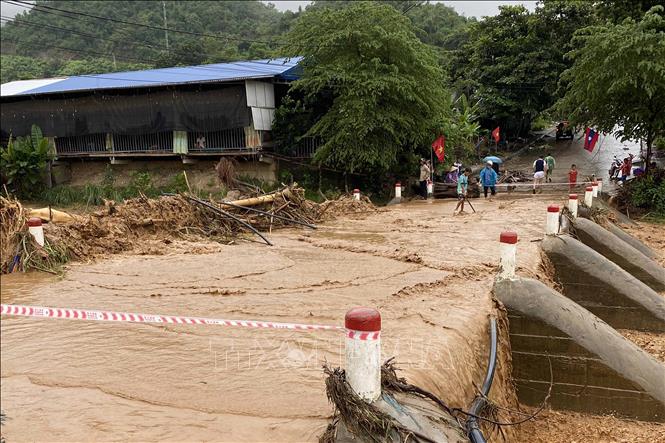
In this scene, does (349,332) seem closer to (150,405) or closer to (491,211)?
(150,405)

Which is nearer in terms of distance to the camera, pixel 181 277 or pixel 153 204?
pixel 181 277

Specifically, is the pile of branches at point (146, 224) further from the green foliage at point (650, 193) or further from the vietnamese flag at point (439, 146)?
the green foliage at point (650, 193)

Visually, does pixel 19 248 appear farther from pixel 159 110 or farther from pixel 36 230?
pixel 159 110

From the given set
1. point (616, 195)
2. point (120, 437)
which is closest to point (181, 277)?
point (120, 437)

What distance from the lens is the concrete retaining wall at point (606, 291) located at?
26.8 feet

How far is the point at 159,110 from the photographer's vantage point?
2312 centimetres

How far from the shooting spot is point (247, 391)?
4.06m

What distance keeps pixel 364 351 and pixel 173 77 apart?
77.5ft

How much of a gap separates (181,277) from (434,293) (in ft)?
12.5

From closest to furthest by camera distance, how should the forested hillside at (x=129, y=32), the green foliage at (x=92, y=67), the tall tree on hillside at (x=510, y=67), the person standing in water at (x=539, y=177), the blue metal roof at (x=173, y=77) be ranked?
the blue metal roof at (x=173, y=77)
the person standing in water at (x=539, y=177)
the tall tree on hillside at (x=510, y=67)
the green foliage at (x=92, y=67)
the forested hillside at (x=129, y=32)

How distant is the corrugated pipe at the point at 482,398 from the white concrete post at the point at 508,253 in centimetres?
70

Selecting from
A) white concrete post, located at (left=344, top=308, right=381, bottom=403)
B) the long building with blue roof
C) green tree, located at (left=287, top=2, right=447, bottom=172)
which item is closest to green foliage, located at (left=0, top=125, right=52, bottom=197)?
the long building with blue roof

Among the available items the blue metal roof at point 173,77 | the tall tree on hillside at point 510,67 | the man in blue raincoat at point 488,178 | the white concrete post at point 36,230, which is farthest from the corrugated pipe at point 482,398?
the tall tree on hillside at point 510,67

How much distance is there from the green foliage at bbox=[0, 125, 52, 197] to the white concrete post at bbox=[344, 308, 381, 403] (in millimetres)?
24630
